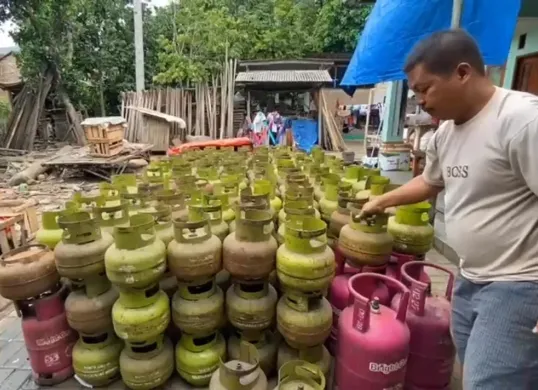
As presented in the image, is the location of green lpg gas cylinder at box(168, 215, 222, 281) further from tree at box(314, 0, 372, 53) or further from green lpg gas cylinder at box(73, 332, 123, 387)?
tree at box(314, 0, 372, 53)

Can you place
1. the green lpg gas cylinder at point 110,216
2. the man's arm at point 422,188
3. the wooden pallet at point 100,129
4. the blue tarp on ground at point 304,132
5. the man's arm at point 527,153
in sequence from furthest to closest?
the blue tarp on ground at point 304,132
the wooden pallet at point 100,129
the green lpg gas cylinder at point 110,216
the man's arm at point 422,188
the man's arm at point 527,153

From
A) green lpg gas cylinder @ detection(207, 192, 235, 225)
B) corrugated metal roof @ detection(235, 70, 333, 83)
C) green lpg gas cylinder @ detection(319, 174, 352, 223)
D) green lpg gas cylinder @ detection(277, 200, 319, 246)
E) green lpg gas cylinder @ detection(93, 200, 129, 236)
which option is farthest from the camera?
corrugated metal roof @ detection(235, 70, 333, 83)

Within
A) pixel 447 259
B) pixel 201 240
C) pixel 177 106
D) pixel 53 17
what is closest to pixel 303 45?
pixel 177 106

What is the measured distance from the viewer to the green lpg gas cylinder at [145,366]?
1.83m

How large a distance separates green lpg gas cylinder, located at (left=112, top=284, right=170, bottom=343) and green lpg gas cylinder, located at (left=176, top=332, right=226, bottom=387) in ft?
0.69

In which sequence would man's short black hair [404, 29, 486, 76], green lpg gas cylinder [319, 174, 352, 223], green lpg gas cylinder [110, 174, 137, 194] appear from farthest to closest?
green lpg gas cylinder [110, 174, 137, 194], green lpg gas cylinder [319, 174, 352, 223], man's short black hair [404, 29, 486, 76]

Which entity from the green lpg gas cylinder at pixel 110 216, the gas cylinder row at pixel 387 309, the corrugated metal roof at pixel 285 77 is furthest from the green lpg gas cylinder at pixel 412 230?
the corrugated metal roof at pixel 285 77

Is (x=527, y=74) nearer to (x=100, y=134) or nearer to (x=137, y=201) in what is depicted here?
(x=137, y=201)

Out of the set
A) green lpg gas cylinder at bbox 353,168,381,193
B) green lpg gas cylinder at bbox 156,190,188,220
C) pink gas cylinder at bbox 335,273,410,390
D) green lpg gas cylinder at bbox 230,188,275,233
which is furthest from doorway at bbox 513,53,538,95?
green lpg gas cylinder at bbox 156,190,188,220

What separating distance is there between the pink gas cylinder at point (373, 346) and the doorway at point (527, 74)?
4770 millimetres

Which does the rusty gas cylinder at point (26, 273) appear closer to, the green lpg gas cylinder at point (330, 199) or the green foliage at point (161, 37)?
the green lpg gas cylinder at point (330, 199)

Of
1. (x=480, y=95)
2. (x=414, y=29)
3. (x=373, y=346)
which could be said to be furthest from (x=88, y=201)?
(x=414, y=29)

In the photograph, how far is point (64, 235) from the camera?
5.88 ft

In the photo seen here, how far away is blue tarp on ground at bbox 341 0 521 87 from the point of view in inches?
111
